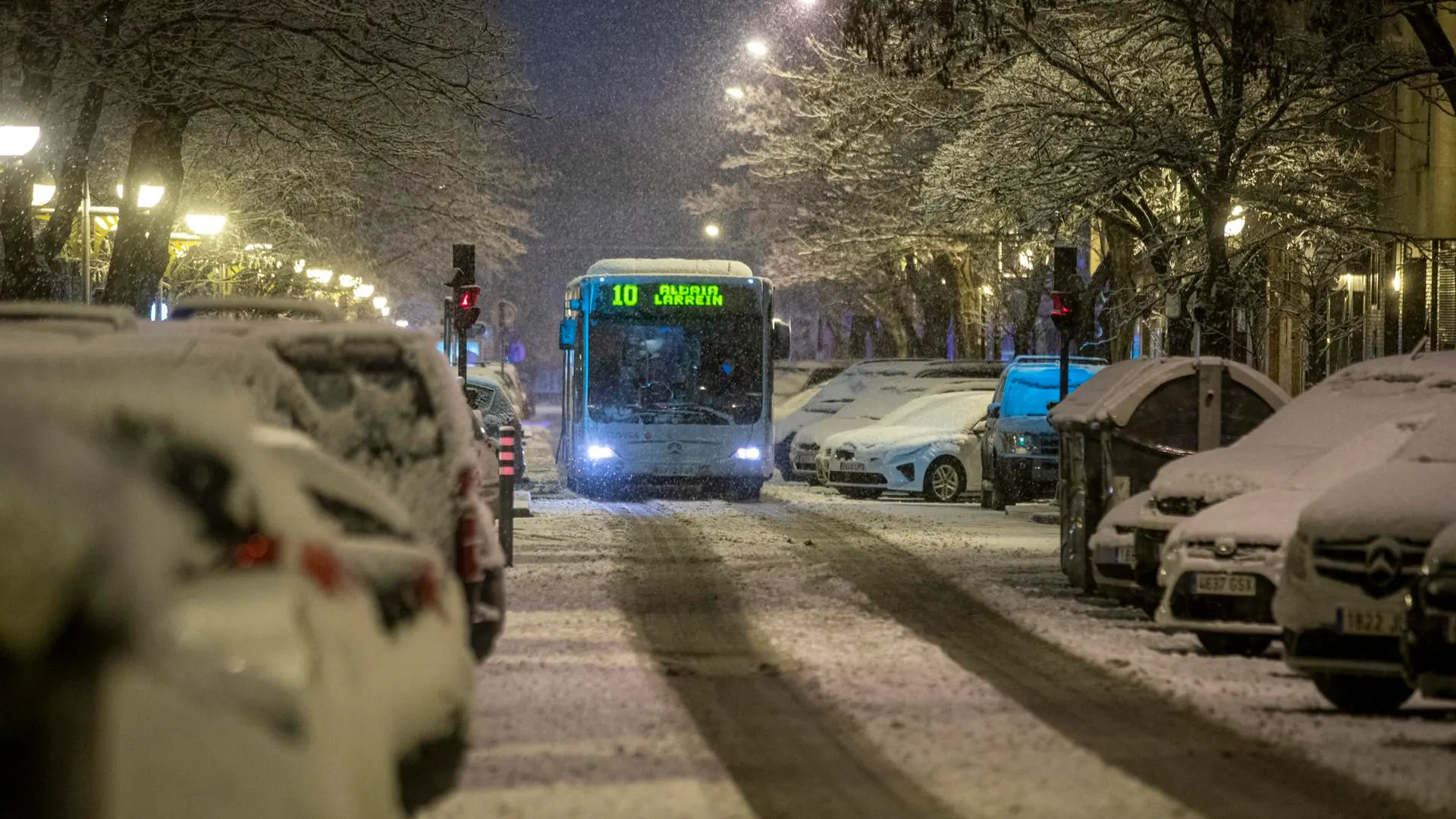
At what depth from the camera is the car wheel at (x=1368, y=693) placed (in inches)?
408

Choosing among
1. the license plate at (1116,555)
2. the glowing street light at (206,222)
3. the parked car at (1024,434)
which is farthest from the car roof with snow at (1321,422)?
the glowing street light at (206,222)

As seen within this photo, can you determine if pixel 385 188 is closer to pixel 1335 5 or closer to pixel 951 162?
pixel 951 162

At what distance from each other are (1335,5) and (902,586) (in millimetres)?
6888

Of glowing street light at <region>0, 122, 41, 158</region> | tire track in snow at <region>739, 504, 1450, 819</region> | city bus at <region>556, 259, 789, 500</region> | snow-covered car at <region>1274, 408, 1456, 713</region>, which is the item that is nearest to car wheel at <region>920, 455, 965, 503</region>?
city bus at <region>556, 259, 789, 500</region>

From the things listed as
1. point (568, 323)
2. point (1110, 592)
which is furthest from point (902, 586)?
point (568, 323)

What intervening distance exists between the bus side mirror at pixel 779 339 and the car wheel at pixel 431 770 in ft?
67.7

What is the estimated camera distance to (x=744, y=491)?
1119 inches

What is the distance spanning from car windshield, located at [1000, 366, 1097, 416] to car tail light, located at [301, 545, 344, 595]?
20273 millimetres

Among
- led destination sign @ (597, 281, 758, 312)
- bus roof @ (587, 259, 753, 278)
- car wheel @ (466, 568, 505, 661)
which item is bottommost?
car wheel @ (466, 568, 505, 661)

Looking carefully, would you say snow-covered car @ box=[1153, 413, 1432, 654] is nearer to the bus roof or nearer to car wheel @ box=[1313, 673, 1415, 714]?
car wheel @ box=[1313, 673, 1415, 714]

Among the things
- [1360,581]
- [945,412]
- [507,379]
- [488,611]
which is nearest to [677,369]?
[945,412]

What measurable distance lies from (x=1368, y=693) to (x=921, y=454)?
17739mm

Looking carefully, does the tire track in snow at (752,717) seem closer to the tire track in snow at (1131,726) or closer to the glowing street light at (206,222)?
the tire track in snow at (1131,726)

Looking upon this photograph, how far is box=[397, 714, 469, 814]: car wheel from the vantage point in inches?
271
